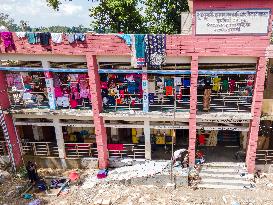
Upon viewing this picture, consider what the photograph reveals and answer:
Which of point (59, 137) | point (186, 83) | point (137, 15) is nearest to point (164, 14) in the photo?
point (137, 15)

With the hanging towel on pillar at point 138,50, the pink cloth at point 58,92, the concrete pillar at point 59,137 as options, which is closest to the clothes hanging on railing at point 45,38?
Answer: the pink cloth at point 58,92

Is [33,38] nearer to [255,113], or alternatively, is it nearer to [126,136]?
[126,136]

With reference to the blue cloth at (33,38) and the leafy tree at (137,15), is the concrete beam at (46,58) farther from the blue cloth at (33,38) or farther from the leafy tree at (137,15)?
the leafy tree at (137,15)

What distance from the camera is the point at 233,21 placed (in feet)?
50.0

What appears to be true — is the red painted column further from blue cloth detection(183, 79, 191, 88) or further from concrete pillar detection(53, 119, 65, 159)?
blue cloth detection(183, 79, 191, 88)

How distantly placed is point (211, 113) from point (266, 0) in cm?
654

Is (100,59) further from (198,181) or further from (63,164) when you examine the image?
(198,181)

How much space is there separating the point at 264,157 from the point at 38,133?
1516 cm

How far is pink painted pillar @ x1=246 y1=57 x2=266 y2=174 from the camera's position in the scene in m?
15.9

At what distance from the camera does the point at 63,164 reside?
20.0 m

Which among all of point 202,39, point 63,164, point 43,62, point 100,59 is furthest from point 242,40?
point 63,164

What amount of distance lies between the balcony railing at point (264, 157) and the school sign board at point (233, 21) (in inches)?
299

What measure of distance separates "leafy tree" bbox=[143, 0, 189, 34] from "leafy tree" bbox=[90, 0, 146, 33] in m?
0.99

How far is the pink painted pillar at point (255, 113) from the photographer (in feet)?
52.1
